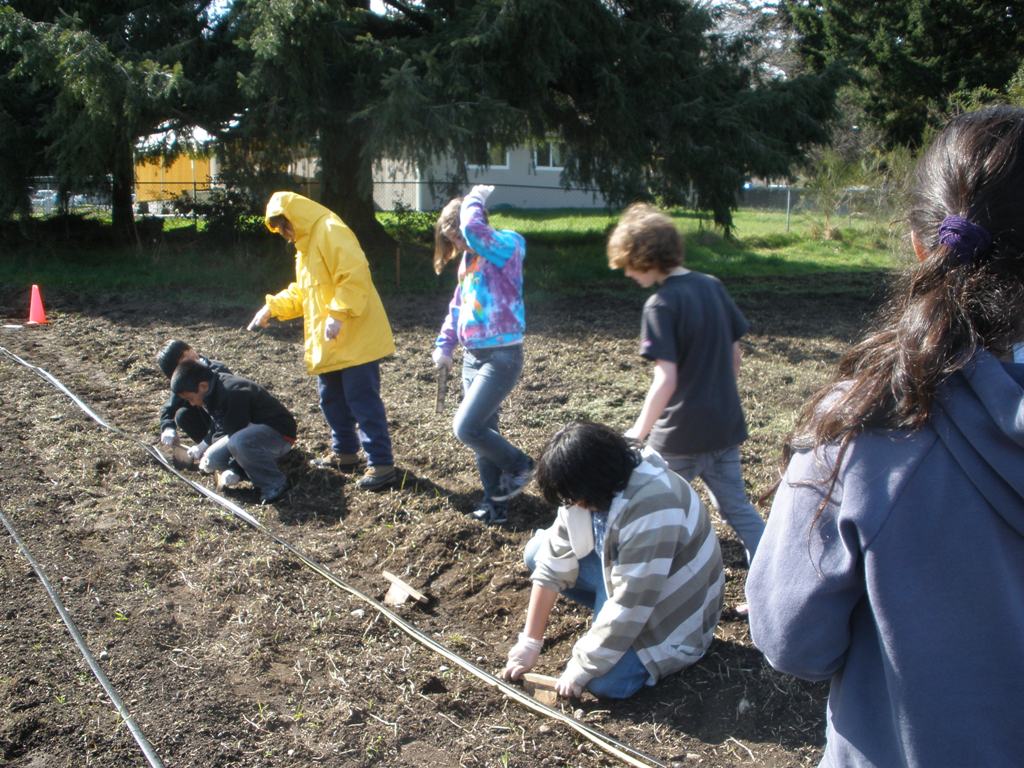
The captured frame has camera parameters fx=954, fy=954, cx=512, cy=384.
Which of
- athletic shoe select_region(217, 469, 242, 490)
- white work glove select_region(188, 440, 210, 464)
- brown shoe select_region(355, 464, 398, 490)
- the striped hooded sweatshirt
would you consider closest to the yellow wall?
white work glove select_region(188, 440, 210, 464)

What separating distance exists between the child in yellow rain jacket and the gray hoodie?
14.4 ft

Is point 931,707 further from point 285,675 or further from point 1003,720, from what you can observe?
point 285,675

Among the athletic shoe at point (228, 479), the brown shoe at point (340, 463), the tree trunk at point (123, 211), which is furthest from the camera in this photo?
the tree trunk at point (123, 211)

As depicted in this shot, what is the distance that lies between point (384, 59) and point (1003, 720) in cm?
1208

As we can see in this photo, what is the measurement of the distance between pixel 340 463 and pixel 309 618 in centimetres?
195

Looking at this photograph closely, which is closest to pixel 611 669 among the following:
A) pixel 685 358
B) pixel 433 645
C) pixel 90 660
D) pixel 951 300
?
pixel 433 645

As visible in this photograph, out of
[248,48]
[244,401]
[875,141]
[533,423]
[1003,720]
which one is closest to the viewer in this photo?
[1003,720]

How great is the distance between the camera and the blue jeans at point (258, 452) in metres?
5.66

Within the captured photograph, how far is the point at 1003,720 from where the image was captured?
128cm

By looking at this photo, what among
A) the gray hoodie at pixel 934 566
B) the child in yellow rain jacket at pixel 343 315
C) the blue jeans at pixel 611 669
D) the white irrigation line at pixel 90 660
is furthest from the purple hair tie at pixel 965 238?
the child in yellow rain jacket at pixel 343 315

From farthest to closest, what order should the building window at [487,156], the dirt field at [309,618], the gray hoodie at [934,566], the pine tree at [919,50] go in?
the pine tree at [919,50], the building window at [487,156], the dirt field at [309,618], the gray hoodie at [934,566]

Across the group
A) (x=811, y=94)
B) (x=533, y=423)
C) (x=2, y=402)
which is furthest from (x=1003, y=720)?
(x=811, y=94)

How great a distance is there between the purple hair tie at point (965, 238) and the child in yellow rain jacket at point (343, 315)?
4.42m

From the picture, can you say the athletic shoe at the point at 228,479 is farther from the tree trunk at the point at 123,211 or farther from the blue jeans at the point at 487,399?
the tree trunk at the point at 123,211
